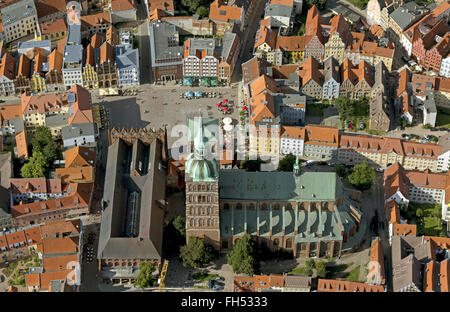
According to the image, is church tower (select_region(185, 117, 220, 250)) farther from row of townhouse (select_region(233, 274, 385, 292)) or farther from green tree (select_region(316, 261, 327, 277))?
green tree (select_region(316, 261, 327, 277))

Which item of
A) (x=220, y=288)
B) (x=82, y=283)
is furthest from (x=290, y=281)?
(x=82, y=283)

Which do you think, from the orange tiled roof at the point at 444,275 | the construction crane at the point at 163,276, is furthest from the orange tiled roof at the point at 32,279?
the orange tiled roof at the point at 444,275

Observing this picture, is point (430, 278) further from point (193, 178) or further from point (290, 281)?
point (193, 178)

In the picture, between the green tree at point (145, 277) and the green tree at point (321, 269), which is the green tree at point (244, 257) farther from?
the green tree at point (145, 277)

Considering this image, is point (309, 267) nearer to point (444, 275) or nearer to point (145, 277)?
point (444, 275)

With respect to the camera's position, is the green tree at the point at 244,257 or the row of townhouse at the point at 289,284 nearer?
the row of townhouse at the point at 289,284
